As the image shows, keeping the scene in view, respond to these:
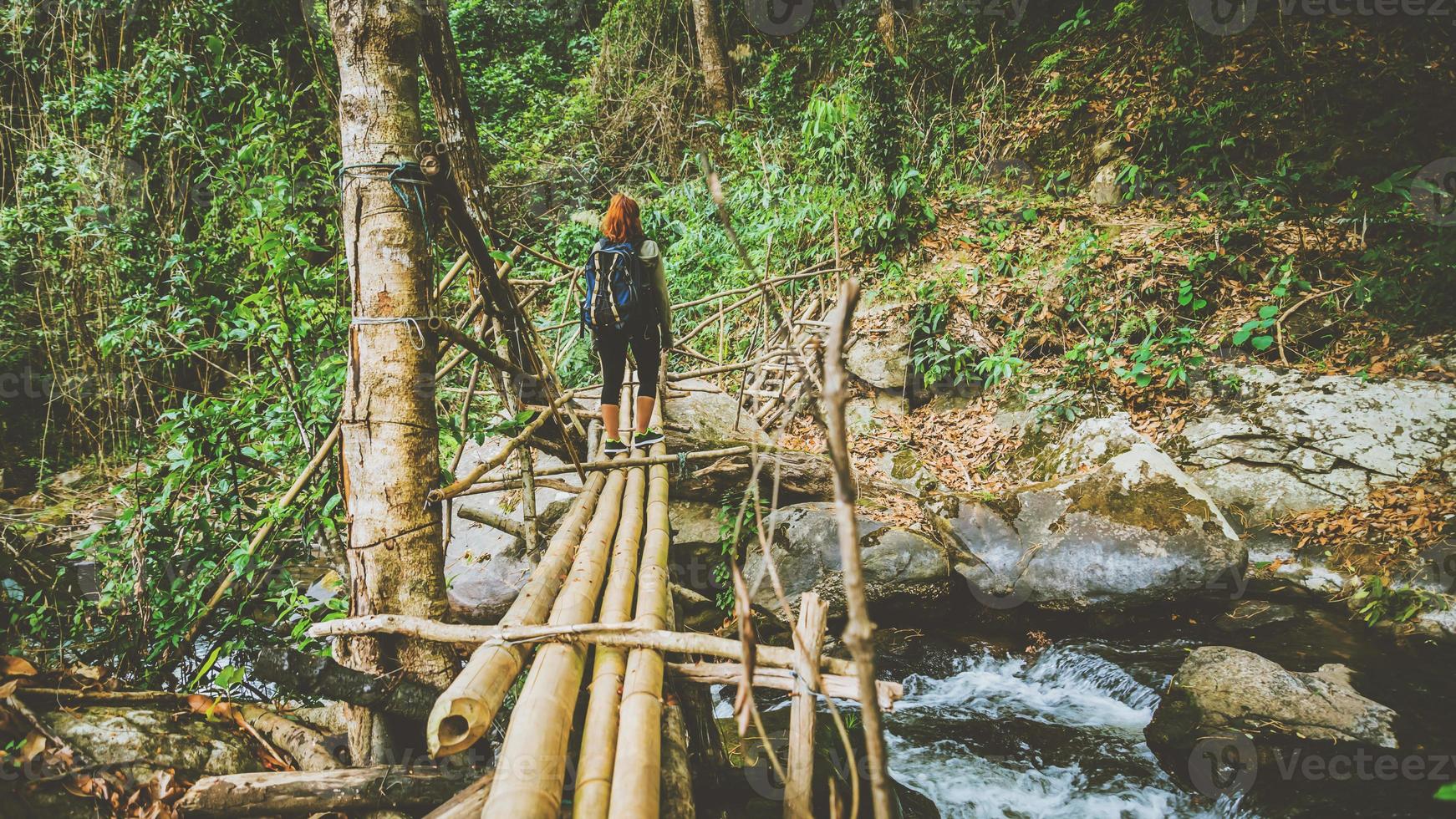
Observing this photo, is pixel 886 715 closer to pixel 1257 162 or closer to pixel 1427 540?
pixel 1427 540

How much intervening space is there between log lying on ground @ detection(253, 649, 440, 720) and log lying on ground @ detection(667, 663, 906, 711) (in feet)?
2.52

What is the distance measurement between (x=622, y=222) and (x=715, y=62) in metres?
7.38

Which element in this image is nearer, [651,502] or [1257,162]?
[651,502]

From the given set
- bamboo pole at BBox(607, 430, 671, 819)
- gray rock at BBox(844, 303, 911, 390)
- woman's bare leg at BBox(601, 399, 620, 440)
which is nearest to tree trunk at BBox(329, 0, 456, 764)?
bamboo pole at BBox(607, 430, 671, 819)

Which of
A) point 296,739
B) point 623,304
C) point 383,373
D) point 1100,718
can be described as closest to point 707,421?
point 623,304

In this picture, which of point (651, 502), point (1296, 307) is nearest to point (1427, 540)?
point (1296, 307)

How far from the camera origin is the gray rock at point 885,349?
6422 mm

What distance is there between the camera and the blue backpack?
3.76m

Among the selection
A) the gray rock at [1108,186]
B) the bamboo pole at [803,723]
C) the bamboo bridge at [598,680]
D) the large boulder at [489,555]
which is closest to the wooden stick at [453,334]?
Answer: the bamboo bridge at [598,680]

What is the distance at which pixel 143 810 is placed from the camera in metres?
1.67

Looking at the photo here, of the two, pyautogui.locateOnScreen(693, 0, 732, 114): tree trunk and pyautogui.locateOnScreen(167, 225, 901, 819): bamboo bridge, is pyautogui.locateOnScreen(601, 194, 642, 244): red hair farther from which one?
pyautogui.locateOnScreen(693, 0, 732, 114): tree trunk

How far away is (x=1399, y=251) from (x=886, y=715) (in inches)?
233

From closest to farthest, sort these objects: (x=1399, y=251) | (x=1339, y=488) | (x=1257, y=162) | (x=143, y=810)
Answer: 1. (x=143, y=810)
2. (x=1339, y=488)
3. (x=1399, y=251)
4. (x=1257, y=162)

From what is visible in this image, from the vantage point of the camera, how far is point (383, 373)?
188 cm
